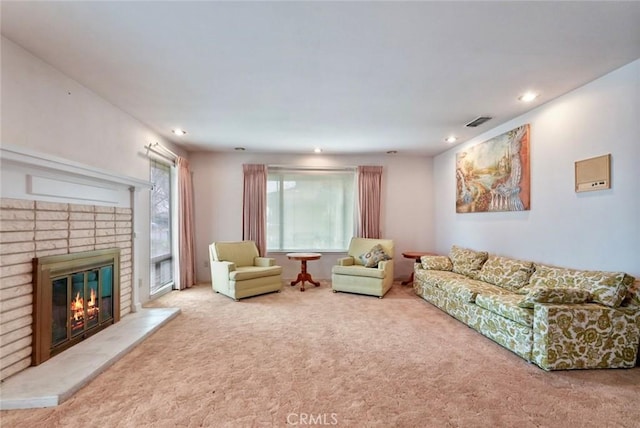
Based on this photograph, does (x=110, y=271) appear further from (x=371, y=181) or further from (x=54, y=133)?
(x=371, y=181)

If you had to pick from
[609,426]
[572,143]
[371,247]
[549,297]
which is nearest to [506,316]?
[549,297]

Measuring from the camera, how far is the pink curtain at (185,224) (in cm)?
504

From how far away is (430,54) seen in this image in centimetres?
237

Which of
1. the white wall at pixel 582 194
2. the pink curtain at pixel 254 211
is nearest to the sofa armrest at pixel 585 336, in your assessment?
the white wall at pixel 582 194

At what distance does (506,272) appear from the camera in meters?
3.61

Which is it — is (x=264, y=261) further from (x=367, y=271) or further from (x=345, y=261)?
(x=367, y=271)

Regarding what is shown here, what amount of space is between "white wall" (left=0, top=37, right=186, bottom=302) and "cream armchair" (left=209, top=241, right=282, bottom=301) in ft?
3.50

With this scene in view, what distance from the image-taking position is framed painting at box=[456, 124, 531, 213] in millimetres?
3773

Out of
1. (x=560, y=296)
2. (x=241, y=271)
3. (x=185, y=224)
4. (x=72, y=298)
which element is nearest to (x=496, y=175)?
(x=560, y=296)

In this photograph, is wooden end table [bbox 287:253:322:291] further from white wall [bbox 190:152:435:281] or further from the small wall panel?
the small wall panel

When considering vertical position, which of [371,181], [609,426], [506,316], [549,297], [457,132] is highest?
[457,132]

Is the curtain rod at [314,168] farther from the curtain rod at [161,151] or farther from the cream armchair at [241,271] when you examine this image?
the curtain rod at [161,151]

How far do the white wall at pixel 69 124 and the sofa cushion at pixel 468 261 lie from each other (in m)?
4.49

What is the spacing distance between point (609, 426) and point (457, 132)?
3757 mm
